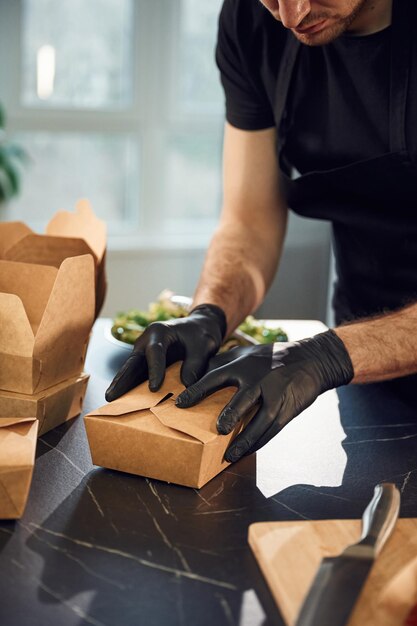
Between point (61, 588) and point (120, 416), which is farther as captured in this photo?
point (120, 416)

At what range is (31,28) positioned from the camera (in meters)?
4.50

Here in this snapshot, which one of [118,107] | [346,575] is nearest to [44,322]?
[346,575]

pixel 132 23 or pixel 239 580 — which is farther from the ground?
pixel 132 23

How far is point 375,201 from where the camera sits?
68.6 inches

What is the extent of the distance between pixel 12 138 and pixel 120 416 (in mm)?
3858

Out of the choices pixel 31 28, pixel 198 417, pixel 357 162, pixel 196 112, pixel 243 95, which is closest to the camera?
pixel 198 417

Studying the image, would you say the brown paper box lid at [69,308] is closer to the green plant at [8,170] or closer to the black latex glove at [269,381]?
the black latex glove at [269,381]

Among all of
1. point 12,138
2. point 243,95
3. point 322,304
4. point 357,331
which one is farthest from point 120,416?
point 12,138

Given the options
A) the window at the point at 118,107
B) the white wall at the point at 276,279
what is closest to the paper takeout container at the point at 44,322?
the white wall at the point at 276,279

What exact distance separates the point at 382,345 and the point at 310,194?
1.77 feet

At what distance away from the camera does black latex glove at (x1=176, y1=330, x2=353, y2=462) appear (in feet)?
3.72

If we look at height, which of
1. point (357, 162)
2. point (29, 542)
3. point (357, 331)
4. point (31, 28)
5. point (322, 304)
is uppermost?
point (31, 28)

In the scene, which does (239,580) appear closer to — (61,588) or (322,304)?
(61,588)

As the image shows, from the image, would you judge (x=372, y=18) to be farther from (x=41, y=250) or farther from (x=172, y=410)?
(x=172, y=410)
